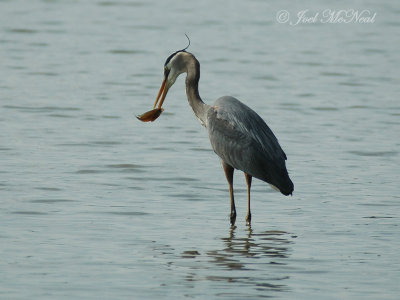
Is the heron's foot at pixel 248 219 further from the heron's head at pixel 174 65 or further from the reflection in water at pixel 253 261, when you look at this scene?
the heron's head at pixel 174 65

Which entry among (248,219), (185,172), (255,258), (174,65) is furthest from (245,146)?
(185,172)

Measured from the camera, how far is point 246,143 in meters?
9.75

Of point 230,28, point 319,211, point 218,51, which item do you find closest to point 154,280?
point 319,211

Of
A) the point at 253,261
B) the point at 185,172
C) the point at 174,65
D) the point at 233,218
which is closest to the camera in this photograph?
the point at 253,261

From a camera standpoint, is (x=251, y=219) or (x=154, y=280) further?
(x=251, y=219)

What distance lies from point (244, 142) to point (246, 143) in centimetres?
3

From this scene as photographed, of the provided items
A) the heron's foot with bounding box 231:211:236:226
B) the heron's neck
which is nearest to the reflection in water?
the heron's foot with bounding box 231:211:236:226

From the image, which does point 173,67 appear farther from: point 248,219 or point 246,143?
point 248,219

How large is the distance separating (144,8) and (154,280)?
21789 mm

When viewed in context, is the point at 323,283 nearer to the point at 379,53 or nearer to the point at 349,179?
the point at 349,179

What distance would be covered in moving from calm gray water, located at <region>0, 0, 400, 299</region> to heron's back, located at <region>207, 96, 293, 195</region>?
444 millimetres

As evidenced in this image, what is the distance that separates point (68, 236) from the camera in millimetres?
8719

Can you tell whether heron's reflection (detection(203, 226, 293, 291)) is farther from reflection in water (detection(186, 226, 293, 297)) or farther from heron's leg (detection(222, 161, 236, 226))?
heron's leg (detection(222, 161, 236, 226))

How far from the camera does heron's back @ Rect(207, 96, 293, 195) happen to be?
957cm
